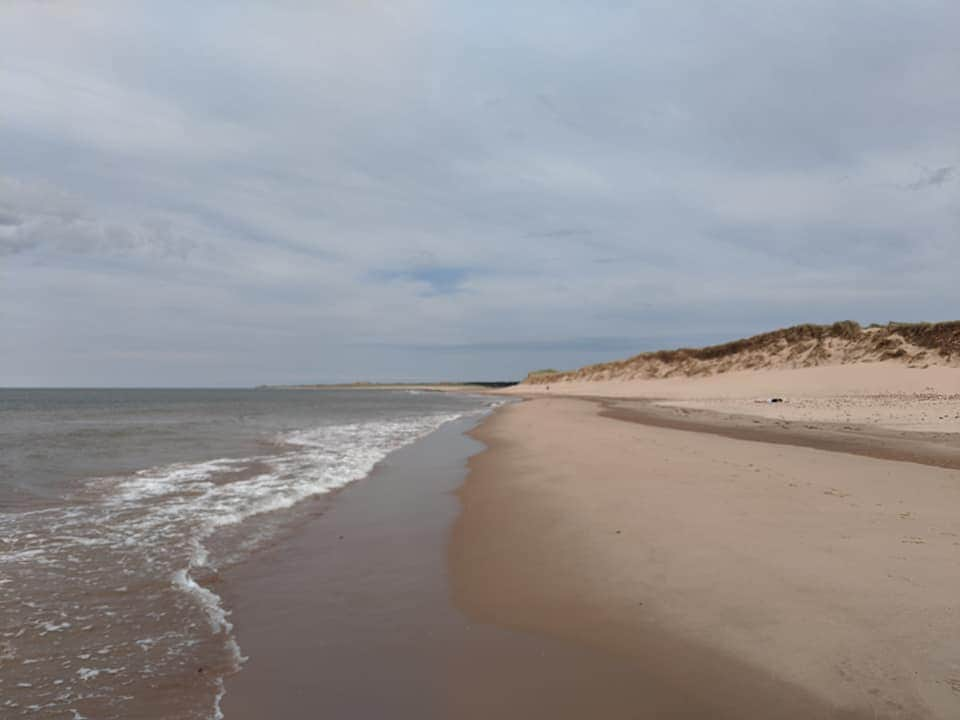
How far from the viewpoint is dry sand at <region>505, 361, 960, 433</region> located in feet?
73.0

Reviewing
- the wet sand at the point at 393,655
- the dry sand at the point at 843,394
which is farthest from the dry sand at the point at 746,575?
the dry sand at the point at 843,394

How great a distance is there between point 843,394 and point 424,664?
→ 40914 millimetres

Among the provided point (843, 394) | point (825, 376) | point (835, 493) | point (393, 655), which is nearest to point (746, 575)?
point (393, 655)

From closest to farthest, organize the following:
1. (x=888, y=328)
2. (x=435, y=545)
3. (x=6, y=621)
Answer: (x=6, y=621) < (x=435, y=545) < (x=888, y=328)

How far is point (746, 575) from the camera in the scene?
5316 mm

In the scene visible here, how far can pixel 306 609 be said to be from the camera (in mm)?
5359

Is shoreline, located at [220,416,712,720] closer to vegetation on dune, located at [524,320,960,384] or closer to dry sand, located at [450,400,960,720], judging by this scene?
dry sand, located at [450,400,960,720]

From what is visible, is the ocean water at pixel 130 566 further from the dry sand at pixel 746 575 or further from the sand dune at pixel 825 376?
the sand dune at pixel 825 376

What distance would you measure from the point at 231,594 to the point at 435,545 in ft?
8.34

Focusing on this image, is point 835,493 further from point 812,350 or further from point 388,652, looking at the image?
point 812,350

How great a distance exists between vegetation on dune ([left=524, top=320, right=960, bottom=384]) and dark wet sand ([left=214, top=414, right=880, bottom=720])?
51.0m

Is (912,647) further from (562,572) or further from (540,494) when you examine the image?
(540,494)

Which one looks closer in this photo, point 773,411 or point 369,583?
point 369,583

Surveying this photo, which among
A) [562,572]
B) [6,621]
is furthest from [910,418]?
[6,621]
